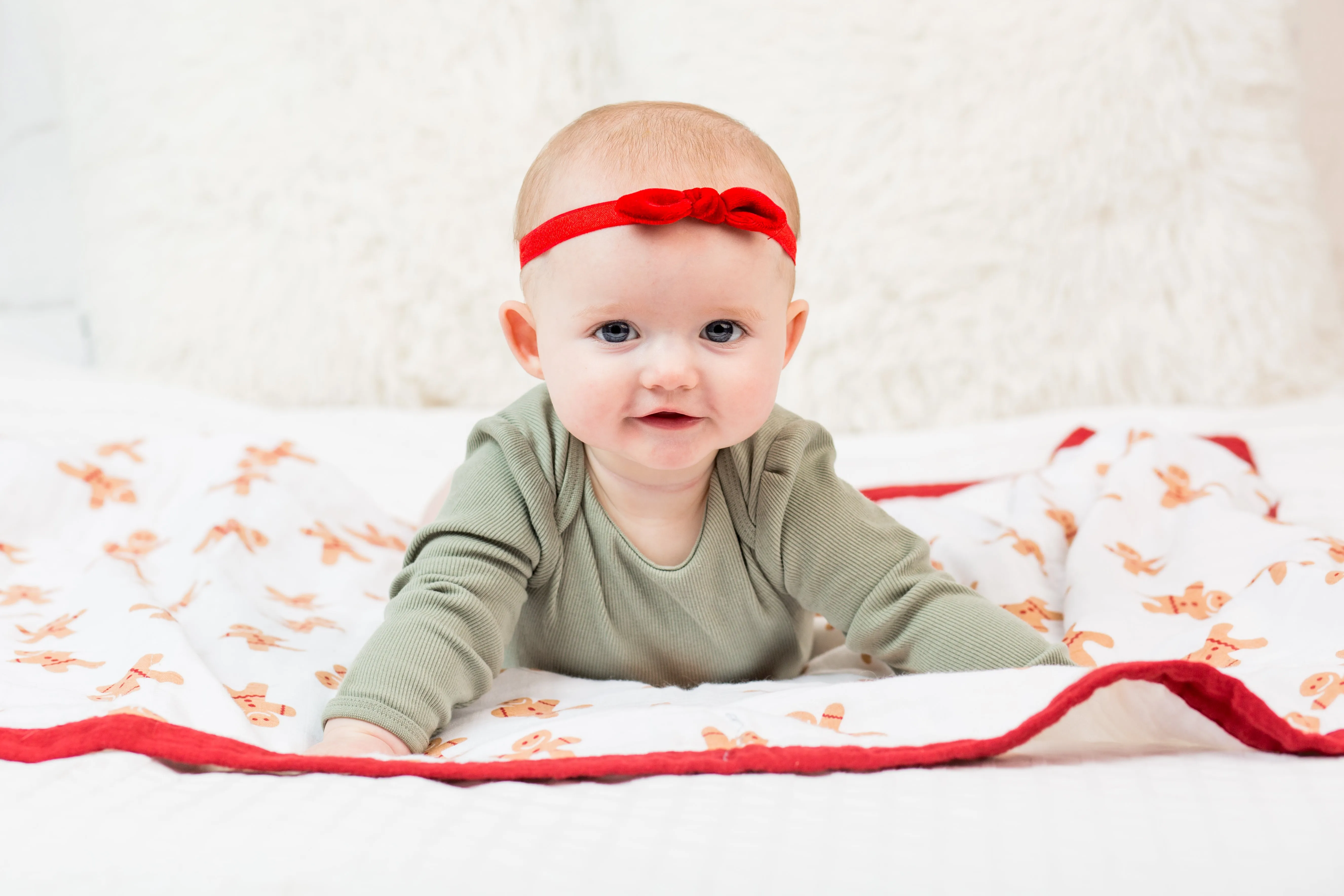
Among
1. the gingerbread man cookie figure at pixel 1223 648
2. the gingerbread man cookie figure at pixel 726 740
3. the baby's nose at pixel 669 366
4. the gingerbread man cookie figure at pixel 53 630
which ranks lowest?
the gingerbread man cookie figure at pixel 1223 648

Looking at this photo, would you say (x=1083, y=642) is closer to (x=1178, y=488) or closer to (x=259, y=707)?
(x=1178, y=488)

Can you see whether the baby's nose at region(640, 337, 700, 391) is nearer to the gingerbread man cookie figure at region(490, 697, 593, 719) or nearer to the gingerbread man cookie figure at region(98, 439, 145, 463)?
the gingerbread man cookie figure at region(490, 697, 593, 719)

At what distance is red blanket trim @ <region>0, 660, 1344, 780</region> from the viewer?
64 centimetres

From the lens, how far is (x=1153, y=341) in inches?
69.4

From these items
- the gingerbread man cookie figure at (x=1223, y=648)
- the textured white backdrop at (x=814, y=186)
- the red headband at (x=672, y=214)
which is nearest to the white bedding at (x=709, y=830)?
the gingerbread man cookie figure at (x=1223, y=648)

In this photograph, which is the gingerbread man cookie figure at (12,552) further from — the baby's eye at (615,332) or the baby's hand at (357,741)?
the baby's eye at (615,332)

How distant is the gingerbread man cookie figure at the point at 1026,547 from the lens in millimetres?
1127

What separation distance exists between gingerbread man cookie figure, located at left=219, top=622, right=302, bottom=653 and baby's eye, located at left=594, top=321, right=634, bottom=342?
368 mm

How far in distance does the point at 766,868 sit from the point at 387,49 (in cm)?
164

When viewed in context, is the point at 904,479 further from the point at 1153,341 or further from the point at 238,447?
the point at 238,447

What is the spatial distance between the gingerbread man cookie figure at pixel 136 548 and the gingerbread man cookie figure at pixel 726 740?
0.62 metres

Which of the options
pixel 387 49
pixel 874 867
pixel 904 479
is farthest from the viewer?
pixel 387 49

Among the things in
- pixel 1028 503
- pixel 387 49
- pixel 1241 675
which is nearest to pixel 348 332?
pixel 387 49

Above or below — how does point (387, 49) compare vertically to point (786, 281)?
above
